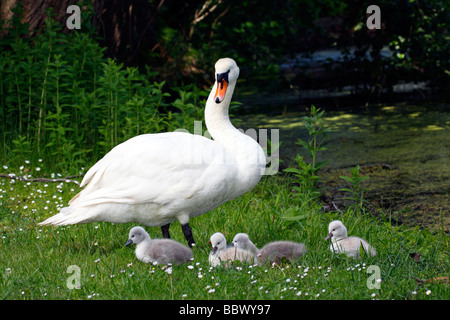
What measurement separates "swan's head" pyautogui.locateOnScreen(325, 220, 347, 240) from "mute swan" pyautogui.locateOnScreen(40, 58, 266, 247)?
698mm

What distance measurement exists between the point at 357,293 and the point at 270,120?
7.32 metres

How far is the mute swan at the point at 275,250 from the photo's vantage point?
4.30 m

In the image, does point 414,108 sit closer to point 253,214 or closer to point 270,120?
point 270,120

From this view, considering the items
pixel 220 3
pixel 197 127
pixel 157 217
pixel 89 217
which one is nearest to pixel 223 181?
pixel 157 217

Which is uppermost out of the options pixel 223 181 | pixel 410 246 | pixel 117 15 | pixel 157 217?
pixel 117 15

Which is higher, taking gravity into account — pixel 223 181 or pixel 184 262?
pixel 223 181

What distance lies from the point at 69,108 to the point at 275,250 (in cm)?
428

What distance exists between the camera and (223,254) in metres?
4.32

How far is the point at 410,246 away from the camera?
5062 mm

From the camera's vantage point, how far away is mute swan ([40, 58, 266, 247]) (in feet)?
14.1

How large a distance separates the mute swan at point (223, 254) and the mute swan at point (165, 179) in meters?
0.29

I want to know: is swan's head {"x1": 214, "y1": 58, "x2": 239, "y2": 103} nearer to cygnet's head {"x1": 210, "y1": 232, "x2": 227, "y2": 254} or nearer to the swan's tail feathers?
cygnet's head {"x1": 210, "y1": 232, "x2": 227, "y2": 254}

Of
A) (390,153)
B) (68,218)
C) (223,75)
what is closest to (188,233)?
(68,218)

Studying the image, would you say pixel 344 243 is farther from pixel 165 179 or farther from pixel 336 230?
pixel 165 179
